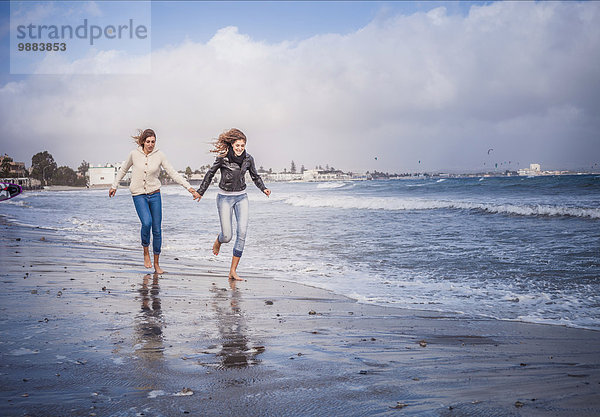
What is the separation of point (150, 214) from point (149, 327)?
382cm

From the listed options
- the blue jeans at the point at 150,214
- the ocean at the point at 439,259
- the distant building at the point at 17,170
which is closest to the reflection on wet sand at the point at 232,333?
the ocean at the point at 439,259

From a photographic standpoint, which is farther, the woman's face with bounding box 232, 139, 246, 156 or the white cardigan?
the white cardigan

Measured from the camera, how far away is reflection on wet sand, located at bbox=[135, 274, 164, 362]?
11.0 feet

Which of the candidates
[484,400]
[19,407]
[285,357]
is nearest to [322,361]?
[285,357]

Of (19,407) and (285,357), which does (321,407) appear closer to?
(285,357)

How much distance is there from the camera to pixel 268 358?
3.37m

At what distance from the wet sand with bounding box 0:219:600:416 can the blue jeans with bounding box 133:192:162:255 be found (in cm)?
170

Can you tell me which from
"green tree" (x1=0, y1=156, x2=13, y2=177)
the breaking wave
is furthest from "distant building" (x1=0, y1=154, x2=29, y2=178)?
the breaking wave

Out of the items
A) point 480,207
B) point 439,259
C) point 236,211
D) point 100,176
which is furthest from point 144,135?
point 100,176

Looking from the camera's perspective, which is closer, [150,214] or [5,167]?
[150,214]

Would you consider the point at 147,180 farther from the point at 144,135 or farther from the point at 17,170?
the point at 17,170

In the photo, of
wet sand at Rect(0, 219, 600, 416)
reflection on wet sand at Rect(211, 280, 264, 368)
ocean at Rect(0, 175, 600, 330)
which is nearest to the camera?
wet sand at Rect(0, 219, 600, 416)

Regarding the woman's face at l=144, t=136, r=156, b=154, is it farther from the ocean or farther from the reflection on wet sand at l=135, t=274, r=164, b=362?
the ocean

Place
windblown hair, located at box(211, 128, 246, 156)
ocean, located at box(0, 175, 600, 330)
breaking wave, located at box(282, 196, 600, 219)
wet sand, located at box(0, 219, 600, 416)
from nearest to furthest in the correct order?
wet sand, located at box(0, 219, 600, 416) < ocean, located at box(0, 175, 600, 330) < windblown hair, located at box(211, 128, 246, 156) < breaking wave, located at box(282, 196, 600, 219)
